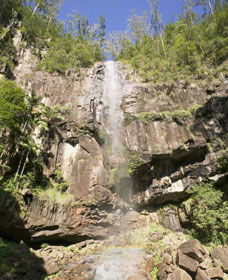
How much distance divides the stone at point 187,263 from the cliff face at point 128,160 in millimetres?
5474

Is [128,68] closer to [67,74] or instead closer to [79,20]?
[67,74]

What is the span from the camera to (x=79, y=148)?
51.0ft

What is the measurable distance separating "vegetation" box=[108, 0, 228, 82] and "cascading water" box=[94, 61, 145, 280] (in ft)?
12.1

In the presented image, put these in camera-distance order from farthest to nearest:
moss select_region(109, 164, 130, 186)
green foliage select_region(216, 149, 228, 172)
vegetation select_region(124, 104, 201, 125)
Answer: vegetation select_region(124, 104, 201, 125)
moss select_region(109, 164, 130, 186)
green foliage select_region(216, 149, 228, 172)

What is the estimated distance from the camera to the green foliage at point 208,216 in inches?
440

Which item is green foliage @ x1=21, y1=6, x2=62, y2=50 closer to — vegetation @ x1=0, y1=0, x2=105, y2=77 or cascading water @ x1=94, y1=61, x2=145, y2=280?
vegetation @ x1=0, y1=0, x2=105, y2=77

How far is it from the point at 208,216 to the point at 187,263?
12.9ft

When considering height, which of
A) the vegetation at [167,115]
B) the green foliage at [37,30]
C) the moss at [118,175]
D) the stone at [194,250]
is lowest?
the stone at [194,250]

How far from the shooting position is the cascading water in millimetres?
9455

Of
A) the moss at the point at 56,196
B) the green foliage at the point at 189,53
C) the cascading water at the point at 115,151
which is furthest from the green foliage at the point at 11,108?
the green foliage at the point at 189,53

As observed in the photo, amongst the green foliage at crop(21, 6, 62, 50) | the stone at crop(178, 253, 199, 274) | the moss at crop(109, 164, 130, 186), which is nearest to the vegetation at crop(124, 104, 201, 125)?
the moss at crop(109, 164, 130, 186)

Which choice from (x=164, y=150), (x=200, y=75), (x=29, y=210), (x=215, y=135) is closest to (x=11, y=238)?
(x=29, y=210)

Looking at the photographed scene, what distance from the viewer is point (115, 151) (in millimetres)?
16125

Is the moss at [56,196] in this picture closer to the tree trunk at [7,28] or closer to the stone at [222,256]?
the stone at [222,256]
